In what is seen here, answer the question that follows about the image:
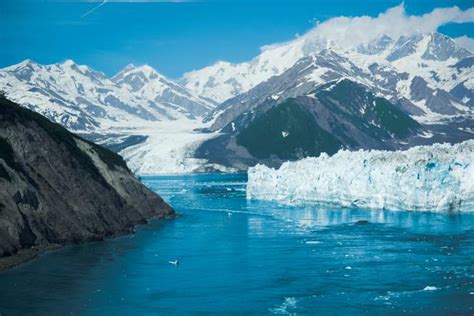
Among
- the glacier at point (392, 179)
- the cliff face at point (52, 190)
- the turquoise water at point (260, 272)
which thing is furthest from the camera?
the glacier at point (392, 179)

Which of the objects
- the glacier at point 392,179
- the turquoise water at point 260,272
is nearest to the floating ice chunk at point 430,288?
the turquoise water at point 260,272

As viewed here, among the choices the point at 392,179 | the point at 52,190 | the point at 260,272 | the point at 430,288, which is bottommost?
the point at 260,272

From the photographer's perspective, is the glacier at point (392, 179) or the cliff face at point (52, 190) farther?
the glacier at point (392, 179)

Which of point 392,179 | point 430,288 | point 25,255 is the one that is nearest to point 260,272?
point 430,288

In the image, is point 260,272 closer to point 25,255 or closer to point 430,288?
point 430,288

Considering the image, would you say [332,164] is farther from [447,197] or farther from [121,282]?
[121,282]

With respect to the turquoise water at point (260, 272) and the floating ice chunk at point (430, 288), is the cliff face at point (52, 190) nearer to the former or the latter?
the turquoise water at point (260, 272)
